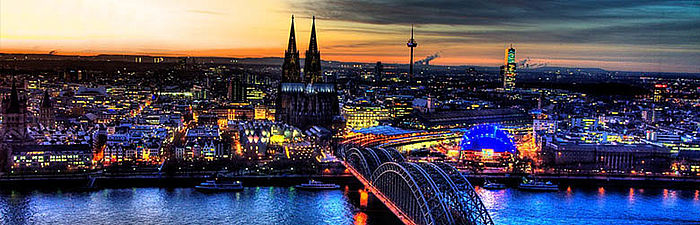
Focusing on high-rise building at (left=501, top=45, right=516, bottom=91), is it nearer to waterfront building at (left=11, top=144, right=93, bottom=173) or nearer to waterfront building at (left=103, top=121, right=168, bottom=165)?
waterfront building at (left=103, top=121, right=168, bottom=165)

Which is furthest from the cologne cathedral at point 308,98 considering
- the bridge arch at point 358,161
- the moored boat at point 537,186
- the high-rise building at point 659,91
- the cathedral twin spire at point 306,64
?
the high-rise building at point 659,91

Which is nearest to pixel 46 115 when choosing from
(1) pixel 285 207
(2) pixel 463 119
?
(1) pixel 285 207

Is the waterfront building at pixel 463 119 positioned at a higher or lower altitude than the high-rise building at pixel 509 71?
lower

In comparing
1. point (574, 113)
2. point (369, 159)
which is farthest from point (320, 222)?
point (574, 113)

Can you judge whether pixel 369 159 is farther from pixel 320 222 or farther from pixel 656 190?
pixel 656 190

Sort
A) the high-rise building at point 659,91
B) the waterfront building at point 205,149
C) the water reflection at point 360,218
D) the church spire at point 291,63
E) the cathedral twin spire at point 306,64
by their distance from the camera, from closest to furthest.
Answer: the water reflection at point 360,218, the waterfront building at point 205,149, the cathedral twin spire at point 306,64, the church spire at point 291,63, the high-rise building at point 659,91

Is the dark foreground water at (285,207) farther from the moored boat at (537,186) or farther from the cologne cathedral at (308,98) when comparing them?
the cologne cathedral at (308,98)

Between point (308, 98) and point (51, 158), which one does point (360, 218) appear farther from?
point (308, 98)

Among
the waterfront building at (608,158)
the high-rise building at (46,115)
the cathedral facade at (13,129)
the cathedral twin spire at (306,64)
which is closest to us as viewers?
the cathedral facade at (13,129)
